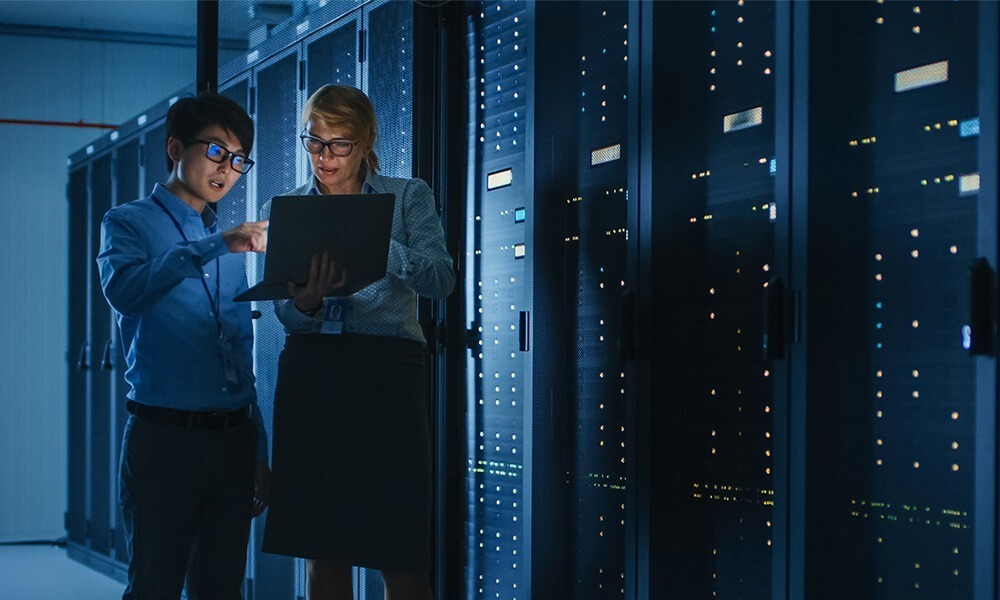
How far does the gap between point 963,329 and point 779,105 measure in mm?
572

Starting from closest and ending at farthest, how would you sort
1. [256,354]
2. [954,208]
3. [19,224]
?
[954,208]
[256,354]
[19,224]

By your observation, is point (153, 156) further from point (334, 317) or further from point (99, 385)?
point (334, 317)

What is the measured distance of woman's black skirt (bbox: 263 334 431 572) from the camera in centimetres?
232

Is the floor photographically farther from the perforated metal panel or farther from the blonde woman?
the blonde woman

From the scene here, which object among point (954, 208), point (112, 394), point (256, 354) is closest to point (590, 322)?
point (954, 208)

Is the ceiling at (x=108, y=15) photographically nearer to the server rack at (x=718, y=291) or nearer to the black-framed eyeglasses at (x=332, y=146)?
the server rack at (x=718, y=291)

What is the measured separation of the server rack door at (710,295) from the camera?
2.08 m

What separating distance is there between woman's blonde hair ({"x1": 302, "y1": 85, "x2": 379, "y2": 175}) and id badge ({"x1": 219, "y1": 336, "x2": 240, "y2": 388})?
0.56 m

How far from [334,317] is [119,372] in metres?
3.20

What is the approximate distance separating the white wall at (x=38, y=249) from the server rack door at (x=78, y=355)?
79cm

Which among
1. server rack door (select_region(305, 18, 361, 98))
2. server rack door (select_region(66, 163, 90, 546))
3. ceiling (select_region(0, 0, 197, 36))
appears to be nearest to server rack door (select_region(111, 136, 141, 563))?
server rack door (select_region(66, 163, 90, 546))

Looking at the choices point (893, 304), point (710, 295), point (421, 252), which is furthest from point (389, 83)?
point (893, 304)

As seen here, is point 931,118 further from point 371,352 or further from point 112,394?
point 112,394

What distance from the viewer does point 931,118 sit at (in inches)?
69.8
